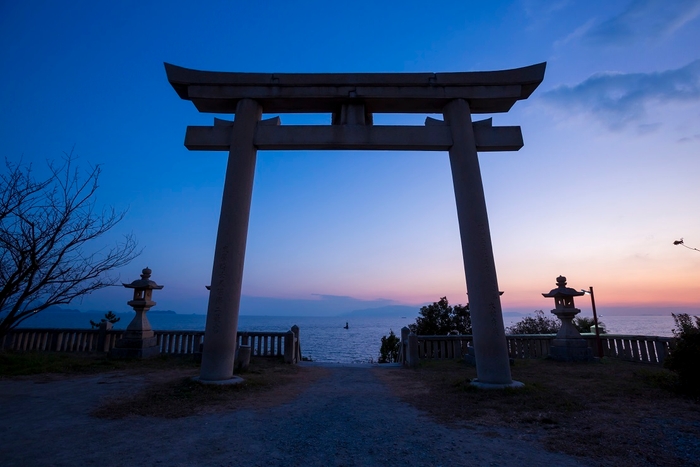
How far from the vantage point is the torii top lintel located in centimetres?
805

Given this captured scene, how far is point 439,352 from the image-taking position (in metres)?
11.7

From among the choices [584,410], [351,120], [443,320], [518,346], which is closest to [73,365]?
[351,120]

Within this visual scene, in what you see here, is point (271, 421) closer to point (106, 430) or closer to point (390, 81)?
point (106, 430)

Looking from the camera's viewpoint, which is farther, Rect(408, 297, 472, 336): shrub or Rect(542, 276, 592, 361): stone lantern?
Rect(408, 297, 472, 336): shrub

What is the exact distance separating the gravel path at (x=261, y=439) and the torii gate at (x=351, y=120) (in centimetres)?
292

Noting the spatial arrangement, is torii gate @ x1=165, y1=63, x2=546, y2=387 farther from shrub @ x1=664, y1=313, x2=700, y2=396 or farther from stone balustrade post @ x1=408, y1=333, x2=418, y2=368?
stone balustrade post @ x1=408, y1=333, x2=418, y2=368

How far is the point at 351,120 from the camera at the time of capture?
8.23 meters

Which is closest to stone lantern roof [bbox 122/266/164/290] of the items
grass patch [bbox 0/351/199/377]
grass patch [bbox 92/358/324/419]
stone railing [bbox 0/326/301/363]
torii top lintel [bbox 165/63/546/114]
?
stone railing [bbox 0/326/301/363]

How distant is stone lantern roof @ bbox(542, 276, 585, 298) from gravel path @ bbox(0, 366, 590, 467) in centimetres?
802

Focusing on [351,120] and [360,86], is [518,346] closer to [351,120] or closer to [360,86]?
[351,120]

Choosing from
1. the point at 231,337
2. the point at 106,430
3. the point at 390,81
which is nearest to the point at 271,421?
the point at 106,430

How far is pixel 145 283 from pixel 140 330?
5.06 feet

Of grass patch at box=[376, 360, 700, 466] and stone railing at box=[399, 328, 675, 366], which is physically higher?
stone railing at box=[399, 328, 675, 366]

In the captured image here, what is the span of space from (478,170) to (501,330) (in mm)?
3287
